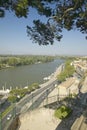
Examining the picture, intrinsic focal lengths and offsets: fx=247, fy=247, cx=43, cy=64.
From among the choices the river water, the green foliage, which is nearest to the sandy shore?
the green foliage

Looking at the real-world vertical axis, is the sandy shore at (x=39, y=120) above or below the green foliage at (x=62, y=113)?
below

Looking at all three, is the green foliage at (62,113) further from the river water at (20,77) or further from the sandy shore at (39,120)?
the river water at (20,77)

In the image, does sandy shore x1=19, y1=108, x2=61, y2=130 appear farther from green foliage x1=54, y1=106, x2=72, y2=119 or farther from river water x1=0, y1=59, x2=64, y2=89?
river water x1=0, y1=59, x2=64, y2=89

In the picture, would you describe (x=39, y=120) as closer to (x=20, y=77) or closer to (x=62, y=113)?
(x=62, y=113)

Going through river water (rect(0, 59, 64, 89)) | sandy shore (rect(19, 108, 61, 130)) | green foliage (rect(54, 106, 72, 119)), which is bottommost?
river water (rect(0, 59, 64, 89))

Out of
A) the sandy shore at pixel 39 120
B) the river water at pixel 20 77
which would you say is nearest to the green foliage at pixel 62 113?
the sandy shore at pixel 39 120

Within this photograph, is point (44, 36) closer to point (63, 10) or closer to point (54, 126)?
point (63, 10)

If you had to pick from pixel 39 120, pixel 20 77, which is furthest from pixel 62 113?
pixel 20 77

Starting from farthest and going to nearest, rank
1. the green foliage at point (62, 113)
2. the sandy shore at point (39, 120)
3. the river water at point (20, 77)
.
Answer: the river water at point (20, 77)
the green foliage at point (62, 113)
the sandy shore at point (39, 120)
